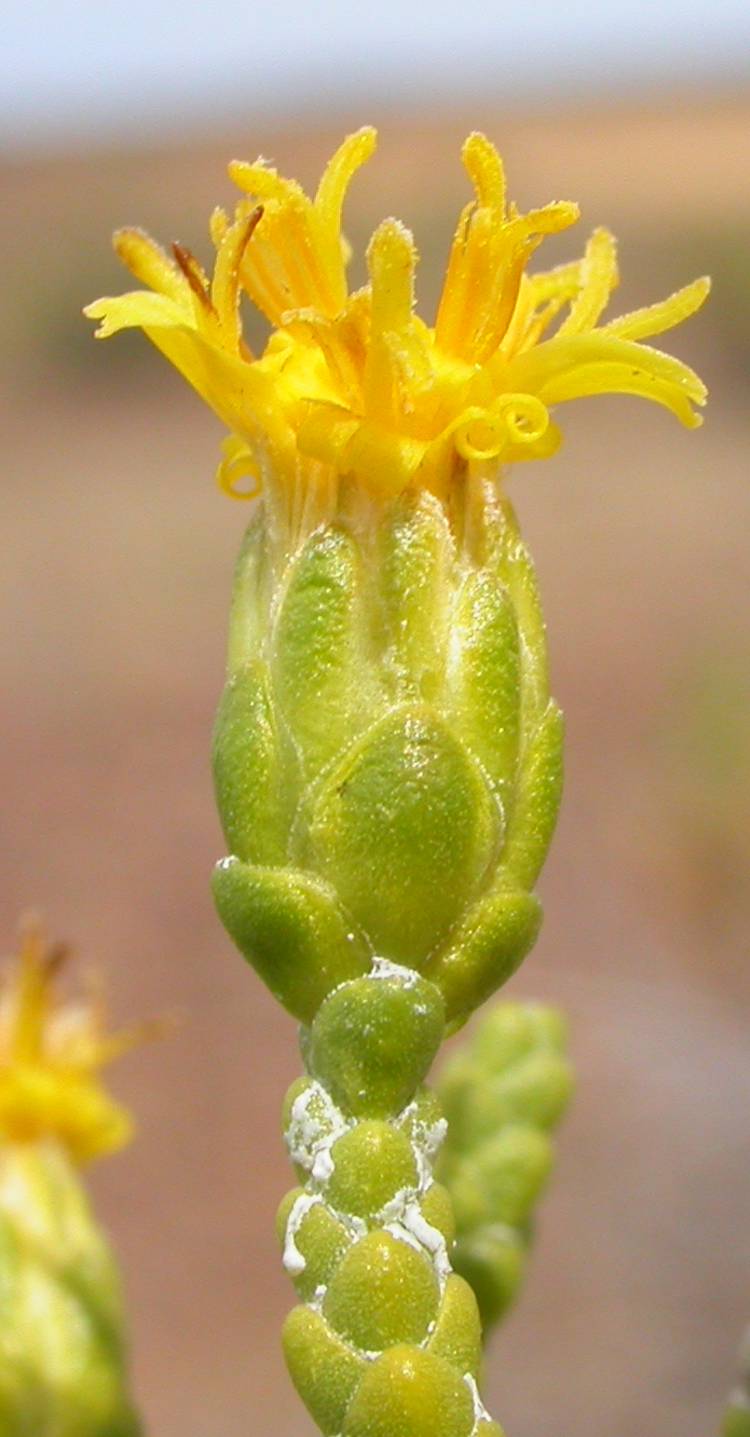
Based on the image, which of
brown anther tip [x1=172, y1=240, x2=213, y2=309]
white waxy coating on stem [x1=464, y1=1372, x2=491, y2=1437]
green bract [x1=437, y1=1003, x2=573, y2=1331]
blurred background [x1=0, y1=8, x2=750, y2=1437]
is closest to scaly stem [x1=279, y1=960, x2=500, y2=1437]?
white waxy coating on stem [x1=464, y1=1372, x2=491, y2=1437]

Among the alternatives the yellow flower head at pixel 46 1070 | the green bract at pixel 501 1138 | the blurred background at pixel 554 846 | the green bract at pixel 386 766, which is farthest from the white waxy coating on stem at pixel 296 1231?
the blurred background at pixel 554 846

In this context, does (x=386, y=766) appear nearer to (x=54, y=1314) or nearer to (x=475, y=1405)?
(x=475, y=1405)

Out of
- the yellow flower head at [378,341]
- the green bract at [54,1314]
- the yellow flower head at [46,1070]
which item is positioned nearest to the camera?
the yellow flower head at [378,341]

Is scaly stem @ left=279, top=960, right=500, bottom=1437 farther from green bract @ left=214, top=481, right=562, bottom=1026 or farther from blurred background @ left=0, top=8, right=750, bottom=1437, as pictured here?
blurred background @ left=0, top=8, right=750, bottom=1437

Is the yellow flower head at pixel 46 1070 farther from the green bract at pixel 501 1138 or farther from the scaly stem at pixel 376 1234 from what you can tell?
the scaly stem at pixel 376 1234

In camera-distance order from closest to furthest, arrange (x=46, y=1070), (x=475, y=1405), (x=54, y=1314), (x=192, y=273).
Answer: (x=475, y=1405) < (x=192, y=273) < (x=54, y=1314) < (x=46, y=1070)

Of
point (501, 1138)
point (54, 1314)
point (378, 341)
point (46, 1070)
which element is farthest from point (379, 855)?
point (46, 1070)
